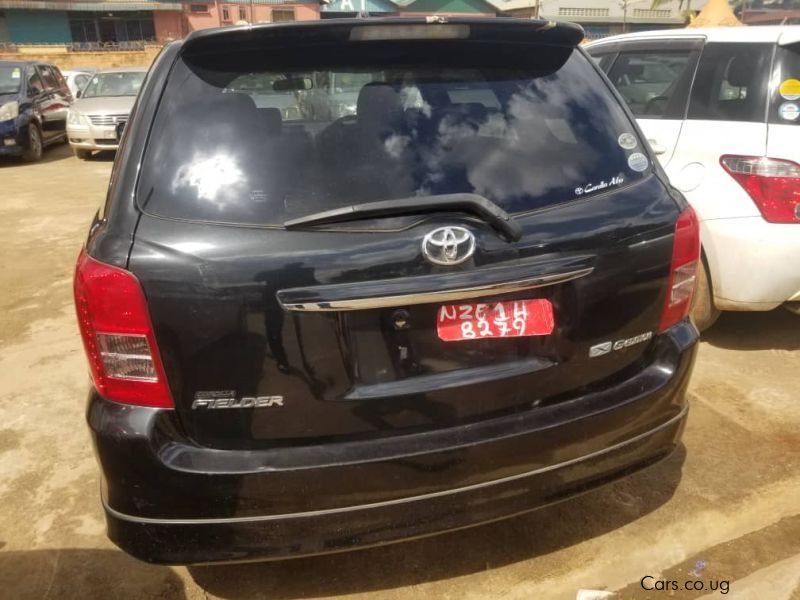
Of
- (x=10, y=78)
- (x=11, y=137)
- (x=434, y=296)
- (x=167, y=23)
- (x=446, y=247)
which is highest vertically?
(x=446, y=247)

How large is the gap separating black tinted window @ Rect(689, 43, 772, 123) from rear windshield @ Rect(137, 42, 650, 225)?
1819mm

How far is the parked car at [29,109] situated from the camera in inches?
434

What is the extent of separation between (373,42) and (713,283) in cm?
254

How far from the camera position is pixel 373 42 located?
6.44 ft

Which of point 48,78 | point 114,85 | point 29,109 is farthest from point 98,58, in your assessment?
point 29,109

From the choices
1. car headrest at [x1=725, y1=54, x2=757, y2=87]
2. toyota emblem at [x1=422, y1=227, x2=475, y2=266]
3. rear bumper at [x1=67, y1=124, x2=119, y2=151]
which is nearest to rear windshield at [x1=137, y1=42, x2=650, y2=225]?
toyota emblem at [x1=422, y1=227, x2=475, y2=266]

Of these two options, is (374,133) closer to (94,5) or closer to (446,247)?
(446,247)

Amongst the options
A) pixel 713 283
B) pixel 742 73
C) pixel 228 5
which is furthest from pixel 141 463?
pixel 228 5

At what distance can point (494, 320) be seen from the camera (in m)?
1.83

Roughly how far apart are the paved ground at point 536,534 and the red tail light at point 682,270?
2.89 ft

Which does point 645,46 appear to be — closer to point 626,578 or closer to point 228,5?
point 626,578

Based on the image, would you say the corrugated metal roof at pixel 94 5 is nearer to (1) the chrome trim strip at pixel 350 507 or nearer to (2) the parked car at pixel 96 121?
(2) the parked car at pixel 96 121

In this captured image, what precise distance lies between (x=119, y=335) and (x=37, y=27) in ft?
152

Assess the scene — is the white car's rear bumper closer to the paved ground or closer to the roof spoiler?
the paved ground
